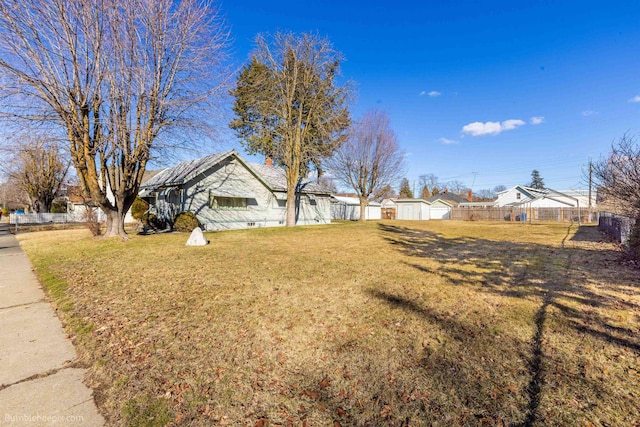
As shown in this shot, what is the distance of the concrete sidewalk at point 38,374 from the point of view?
226cm

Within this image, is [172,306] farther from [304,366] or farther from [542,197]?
[542,197]

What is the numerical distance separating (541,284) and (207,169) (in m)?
16.1

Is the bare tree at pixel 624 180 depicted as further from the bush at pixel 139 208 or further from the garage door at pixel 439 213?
the garage door at pixel 439 213

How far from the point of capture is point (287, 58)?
18.0 metres

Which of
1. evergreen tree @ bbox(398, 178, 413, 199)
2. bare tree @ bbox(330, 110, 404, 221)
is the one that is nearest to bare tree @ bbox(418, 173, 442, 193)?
evergreen tree @ bbox(398, 178, 413, 199)

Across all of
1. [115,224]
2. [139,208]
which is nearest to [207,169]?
[115,224]

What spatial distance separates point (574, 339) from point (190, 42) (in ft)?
49.1

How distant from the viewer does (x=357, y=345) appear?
131 inches

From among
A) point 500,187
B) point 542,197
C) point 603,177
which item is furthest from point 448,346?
point 500,187

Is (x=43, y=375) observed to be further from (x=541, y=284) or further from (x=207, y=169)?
(x=207, y=169)

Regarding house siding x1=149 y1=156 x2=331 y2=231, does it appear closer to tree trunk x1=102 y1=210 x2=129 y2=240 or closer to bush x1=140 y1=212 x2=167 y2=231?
bush x1=140 y1=212 x2=167 y2=231

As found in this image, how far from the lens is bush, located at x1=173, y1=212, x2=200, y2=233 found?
583 inches

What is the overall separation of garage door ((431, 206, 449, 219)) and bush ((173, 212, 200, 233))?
35.4 metres

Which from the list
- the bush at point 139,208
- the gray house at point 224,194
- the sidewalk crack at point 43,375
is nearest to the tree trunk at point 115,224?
the gray house at point 224,194
